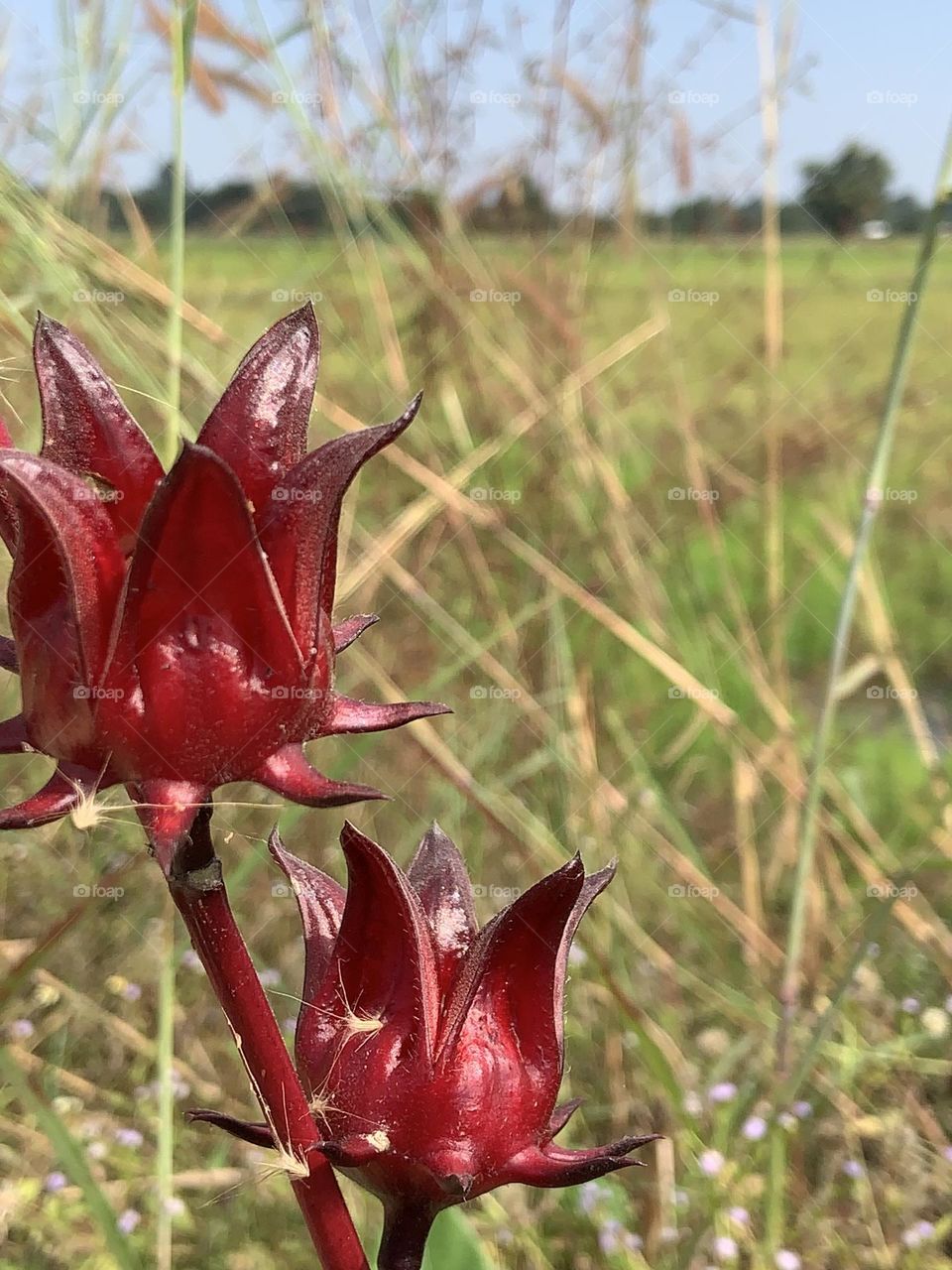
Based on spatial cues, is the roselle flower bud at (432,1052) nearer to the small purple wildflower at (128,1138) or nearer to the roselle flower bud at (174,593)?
the roselle flower bud at (174,593)

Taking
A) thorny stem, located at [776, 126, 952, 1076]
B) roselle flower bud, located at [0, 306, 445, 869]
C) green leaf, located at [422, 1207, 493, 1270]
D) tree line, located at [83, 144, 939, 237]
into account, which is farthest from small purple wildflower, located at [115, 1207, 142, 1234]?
tree line, located at [83, 144, 939, 237]

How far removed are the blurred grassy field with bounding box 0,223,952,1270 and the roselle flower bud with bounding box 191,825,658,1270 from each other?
0.38m

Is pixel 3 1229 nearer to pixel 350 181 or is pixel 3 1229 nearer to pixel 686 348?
pixel 350 181

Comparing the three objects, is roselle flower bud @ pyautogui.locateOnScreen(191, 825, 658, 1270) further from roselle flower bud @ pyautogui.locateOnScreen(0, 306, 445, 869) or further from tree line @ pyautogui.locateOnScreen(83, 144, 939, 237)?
tree line @ pyautogui.locateOnScreen(83, 144, 939, 237)

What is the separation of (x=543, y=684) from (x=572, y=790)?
6.4 inches

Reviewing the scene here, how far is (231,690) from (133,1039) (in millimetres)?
842

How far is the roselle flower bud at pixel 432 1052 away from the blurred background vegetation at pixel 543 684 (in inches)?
14.9

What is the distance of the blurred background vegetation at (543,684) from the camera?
1012 millimetres

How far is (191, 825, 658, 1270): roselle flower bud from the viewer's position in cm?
41

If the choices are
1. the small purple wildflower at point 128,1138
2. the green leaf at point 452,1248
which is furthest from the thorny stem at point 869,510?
the small purple wildflower at point 128,1138

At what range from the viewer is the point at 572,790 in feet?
4.33

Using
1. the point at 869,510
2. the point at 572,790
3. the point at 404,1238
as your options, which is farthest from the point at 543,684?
the point at 404,1238

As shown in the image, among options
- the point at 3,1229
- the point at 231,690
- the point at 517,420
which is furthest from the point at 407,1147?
the point at 517,420

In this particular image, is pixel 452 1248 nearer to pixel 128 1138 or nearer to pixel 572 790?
pixel 128 1138
